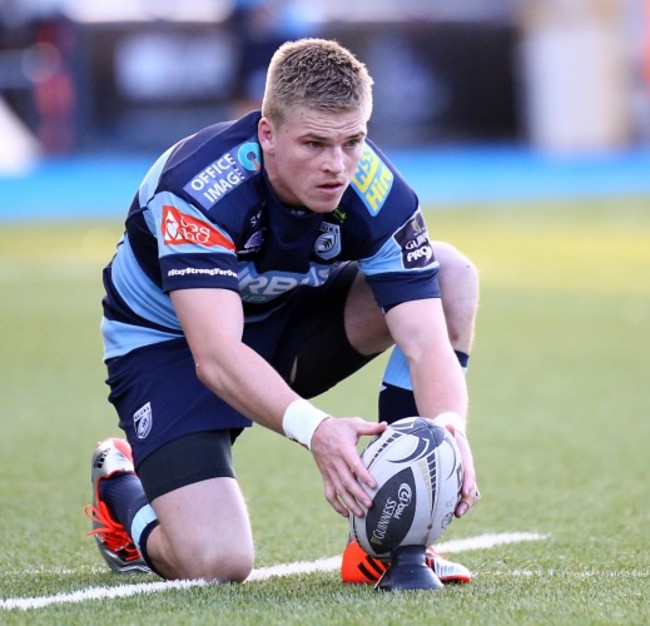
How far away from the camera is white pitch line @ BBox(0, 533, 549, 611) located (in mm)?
3705

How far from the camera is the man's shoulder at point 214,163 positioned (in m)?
4.00

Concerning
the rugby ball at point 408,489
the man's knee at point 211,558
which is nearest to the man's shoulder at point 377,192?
the rugby ball at point 408,489

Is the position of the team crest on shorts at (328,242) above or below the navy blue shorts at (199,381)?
above

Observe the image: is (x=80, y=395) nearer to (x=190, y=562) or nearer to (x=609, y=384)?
(x=609, y=384)

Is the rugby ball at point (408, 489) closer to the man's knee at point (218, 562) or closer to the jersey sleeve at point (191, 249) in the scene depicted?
the man's knee at point (218, 562)

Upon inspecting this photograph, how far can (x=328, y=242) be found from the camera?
4.32 m

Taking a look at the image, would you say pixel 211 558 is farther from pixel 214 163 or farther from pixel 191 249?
pixel 214 163

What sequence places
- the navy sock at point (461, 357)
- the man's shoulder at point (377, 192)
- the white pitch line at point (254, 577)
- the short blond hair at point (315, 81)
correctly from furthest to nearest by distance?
the navy sock at point (461, 357), the man's shoulder at point (377, 192), the short blond hair at point (315, 81), the white pitch line at point (254, 577)

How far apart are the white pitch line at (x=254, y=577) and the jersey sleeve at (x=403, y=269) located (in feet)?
2.58

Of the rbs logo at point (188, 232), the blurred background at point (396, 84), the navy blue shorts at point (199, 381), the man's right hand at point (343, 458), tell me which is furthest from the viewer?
the blurred background at point (396, 84)

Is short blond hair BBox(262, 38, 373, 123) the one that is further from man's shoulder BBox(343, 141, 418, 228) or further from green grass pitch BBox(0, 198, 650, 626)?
green grass pitch BBox(0, 198, 650, 626)

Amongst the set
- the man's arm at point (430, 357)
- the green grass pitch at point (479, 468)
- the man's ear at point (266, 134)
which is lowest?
the green grass pitch at point (479, 468)

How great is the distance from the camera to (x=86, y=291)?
1096 cm

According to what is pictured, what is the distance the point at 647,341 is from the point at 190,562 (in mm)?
5132
